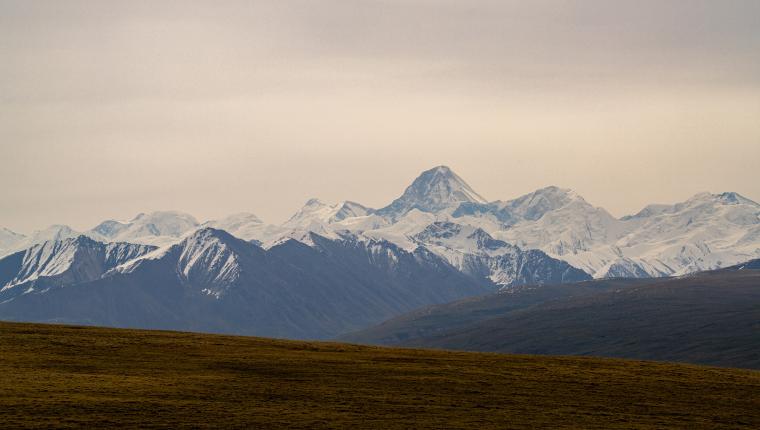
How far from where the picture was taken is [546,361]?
11969cm

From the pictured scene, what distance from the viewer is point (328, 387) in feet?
301

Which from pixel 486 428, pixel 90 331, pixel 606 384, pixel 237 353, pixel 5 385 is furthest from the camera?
pixel 90 331

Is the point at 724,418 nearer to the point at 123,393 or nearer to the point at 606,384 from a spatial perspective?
the point at 606,384

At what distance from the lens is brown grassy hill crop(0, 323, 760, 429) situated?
7644cm

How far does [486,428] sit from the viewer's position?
247 feet

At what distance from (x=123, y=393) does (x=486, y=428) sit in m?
27.3

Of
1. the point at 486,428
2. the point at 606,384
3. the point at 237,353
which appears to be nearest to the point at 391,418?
the point at 486,428

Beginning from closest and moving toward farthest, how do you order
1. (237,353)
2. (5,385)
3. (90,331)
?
(5,385) < (237,353) < (90,331)

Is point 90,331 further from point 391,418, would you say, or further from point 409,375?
point 391,418

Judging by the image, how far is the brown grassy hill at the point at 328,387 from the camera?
76.4 m

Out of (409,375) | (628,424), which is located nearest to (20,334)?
(409,375)

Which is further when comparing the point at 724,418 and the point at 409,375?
the point at 409,375

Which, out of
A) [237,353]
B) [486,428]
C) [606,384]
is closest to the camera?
[486,428]

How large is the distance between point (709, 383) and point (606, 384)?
1168 centimetres
